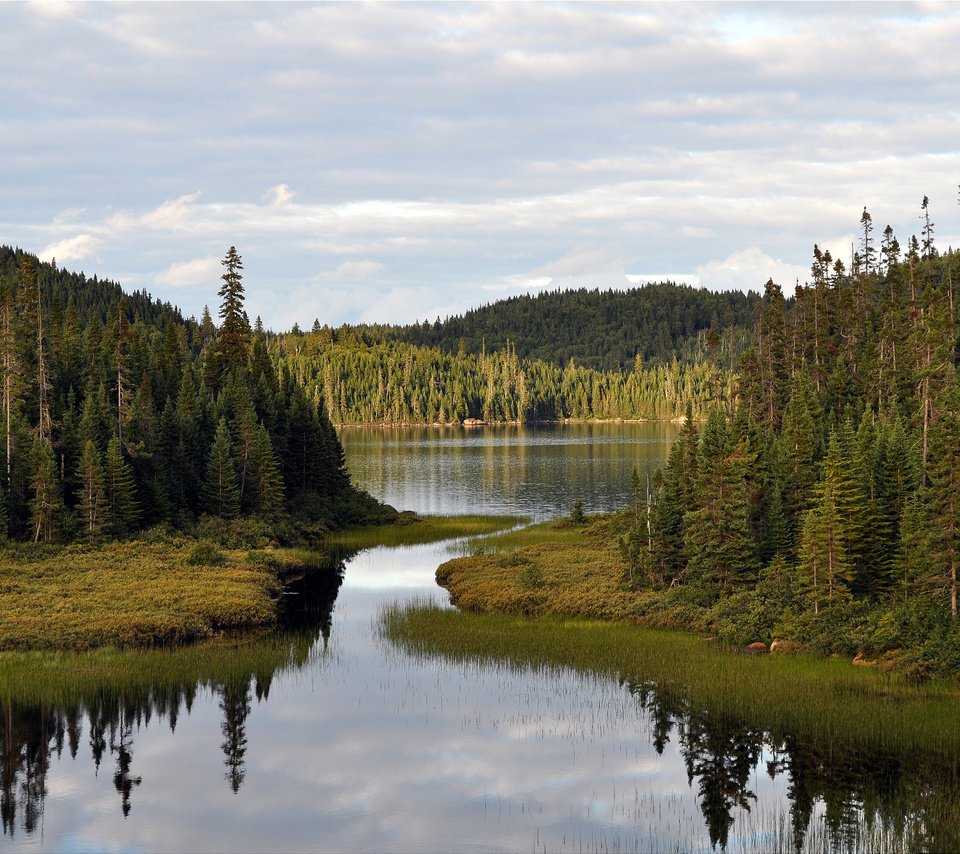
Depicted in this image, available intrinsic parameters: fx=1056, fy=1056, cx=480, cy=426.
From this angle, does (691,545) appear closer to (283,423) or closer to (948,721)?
(948,721)

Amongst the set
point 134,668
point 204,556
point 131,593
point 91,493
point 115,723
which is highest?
point 91,493

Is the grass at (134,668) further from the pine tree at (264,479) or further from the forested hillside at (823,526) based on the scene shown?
the pine tree at (264,479)

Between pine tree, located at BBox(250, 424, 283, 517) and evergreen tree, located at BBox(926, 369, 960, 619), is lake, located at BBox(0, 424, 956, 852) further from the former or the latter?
pine tree, located at BBox(250, 424, 283, 517)

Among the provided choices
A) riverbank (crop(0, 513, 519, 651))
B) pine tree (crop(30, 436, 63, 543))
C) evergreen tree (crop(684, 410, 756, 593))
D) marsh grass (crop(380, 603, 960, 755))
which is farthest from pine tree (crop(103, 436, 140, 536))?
evergreen tree (crop(684, 410, 756, 593))

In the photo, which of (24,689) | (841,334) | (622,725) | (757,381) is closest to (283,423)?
(757,381)

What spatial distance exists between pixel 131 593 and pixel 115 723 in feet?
65.6

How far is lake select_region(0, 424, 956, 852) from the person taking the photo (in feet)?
94.9

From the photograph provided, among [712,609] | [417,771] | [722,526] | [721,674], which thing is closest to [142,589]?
[417,771]

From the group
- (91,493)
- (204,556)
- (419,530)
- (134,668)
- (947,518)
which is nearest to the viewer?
(134,668)

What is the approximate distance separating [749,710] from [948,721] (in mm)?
6673

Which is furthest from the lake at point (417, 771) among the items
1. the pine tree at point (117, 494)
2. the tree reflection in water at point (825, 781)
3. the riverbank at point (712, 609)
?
the pine tree at point (117, 494)

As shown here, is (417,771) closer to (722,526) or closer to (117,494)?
(722,526)

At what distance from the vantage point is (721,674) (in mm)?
42844

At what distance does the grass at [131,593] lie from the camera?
162ft
